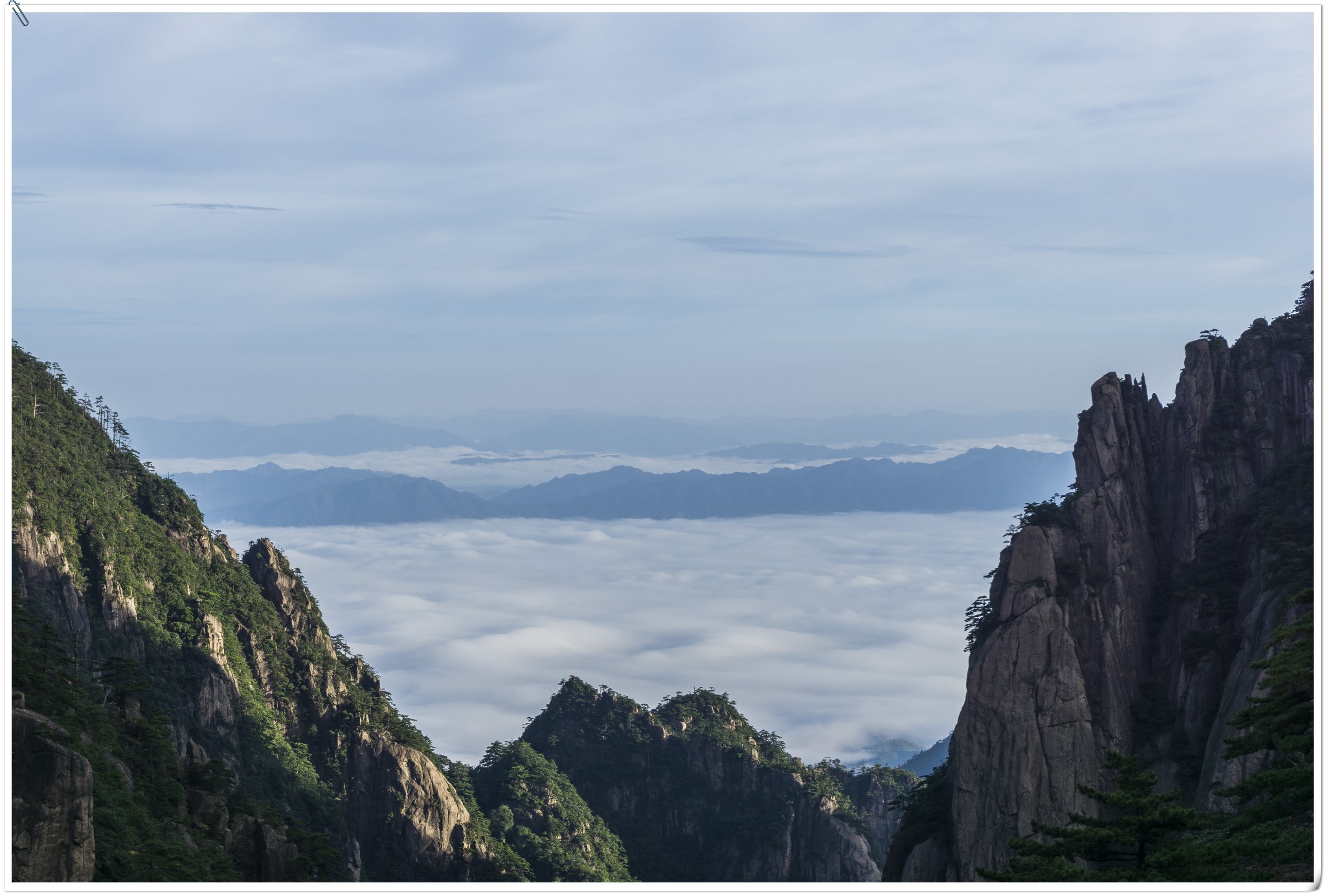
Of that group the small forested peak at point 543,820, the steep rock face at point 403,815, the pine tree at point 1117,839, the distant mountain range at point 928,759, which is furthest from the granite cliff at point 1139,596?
the distant mountain range at point 928,759

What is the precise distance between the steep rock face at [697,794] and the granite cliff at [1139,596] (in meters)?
36.3

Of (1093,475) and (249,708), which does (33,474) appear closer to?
(249,708)

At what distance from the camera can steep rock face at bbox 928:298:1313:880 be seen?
36.6 metres

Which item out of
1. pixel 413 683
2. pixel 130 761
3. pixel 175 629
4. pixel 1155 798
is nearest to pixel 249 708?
pixel 175 629

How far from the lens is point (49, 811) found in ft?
62.9

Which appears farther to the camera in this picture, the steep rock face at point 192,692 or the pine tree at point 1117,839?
the steep rock face at point 192,692

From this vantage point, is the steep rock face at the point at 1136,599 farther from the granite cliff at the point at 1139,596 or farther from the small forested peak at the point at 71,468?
the small forested peak at the point at 71,468

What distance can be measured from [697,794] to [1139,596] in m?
46.4

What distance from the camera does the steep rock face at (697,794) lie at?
251 feet

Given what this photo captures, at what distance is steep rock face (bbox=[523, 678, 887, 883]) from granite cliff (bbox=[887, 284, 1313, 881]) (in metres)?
36.3

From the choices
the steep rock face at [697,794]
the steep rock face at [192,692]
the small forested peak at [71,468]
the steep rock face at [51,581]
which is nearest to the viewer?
the steep rock face at [192,692]

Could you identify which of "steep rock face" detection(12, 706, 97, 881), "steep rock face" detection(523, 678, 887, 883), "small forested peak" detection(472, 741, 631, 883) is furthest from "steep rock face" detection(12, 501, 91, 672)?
"steep rock face" detection(523, 678, 887, 883)

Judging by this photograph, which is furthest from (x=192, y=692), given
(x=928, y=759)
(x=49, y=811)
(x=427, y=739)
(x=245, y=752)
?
(x=928, y=759)

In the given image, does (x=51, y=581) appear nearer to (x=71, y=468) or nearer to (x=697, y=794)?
(x=71, y=468)
